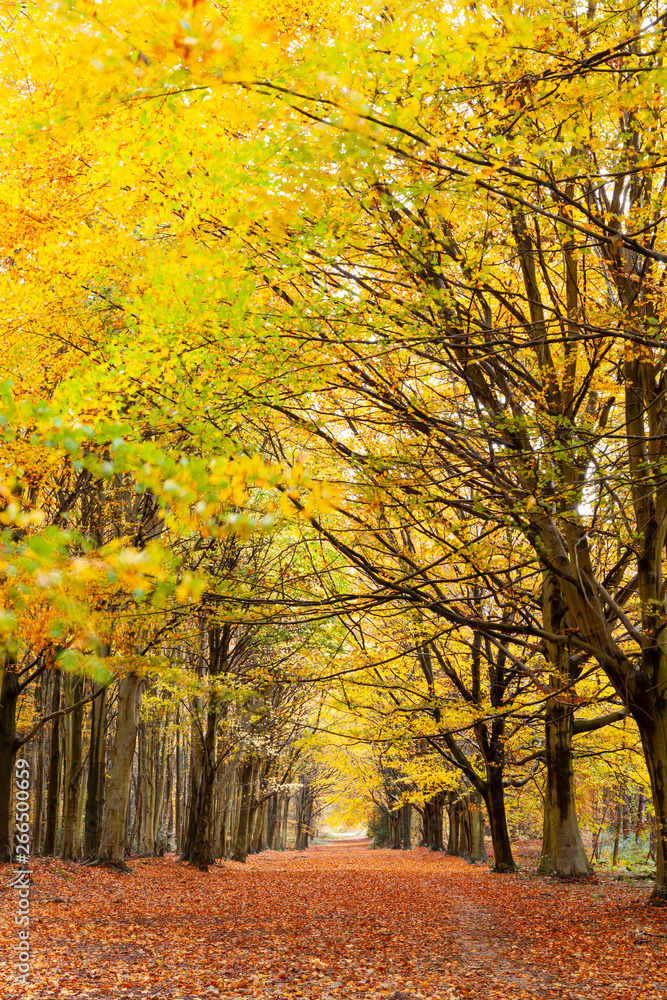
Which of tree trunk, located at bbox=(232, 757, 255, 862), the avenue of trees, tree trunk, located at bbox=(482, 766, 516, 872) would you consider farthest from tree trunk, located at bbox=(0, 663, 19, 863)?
tree trunk, located at bbox=(232, 757, 255, 862)

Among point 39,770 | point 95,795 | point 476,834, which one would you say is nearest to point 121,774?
point 95,795

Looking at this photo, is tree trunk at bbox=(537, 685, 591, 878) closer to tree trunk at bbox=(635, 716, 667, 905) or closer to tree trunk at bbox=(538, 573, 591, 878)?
tree trunk at bbox=(538, 573, 591, 878)

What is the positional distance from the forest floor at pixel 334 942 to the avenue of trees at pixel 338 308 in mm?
1580

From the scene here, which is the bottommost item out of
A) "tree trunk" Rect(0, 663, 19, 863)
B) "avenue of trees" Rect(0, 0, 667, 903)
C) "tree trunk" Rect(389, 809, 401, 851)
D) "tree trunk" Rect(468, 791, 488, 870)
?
"tree trunk" Rect(389, 809, 401, 851)

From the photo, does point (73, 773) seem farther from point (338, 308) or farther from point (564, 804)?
point (338, 308)

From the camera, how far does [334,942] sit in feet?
26.5

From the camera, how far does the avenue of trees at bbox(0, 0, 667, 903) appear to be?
4.18 metres

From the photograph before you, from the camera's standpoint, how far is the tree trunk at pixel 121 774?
13.8 m

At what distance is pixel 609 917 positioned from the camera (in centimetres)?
841

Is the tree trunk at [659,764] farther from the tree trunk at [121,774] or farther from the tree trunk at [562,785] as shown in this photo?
the tree trunk at [121,774]

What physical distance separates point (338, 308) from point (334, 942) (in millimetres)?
7140

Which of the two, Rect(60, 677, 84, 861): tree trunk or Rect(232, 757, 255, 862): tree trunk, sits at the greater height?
Rect(60, 677, 84, 861): tree trunk

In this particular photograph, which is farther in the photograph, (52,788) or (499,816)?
(499,816)

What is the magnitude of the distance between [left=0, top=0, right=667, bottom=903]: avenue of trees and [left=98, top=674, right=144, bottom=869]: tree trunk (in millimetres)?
2118
